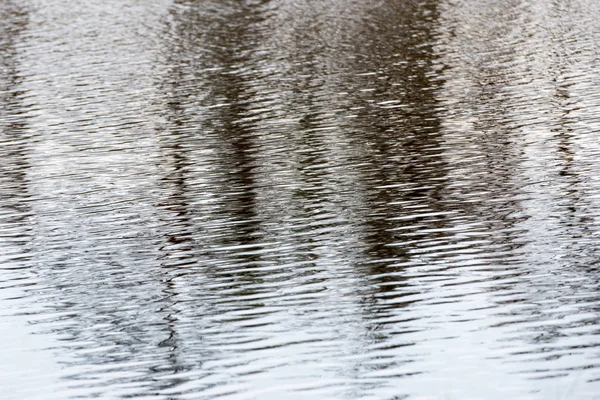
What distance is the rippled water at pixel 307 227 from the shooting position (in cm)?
1355

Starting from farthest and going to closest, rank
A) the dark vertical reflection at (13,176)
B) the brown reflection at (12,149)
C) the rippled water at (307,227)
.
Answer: the brown reflection at (12,149) → the dark vertical reflection at (13,176) → the rippled water at (307,227)

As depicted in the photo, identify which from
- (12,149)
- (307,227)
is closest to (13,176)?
(12,149)

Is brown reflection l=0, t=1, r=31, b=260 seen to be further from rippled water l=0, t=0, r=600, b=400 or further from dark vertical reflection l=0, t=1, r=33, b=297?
rippled water l=0, t=0, r=600, b=400

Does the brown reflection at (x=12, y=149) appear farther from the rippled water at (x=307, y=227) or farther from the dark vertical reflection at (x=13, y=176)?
the rippled water at (x=307, y=227)

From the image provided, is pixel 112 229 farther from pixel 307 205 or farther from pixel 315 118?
pixel 315 118

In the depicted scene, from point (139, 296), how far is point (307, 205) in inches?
207

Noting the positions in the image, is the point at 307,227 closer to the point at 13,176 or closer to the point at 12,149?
the point at 13,176

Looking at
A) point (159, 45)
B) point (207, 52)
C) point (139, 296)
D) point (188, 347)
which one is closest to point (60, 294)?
point (139, 296)

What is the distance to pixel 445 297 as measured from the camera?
15391 mm

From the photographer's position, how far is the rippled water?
13555 millimetres

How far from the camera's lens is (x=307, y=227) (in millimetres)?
19453

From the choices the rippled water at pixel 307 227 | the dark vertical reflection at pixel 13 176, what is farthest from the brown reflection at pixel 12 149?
the rippled water at pixel 307 227

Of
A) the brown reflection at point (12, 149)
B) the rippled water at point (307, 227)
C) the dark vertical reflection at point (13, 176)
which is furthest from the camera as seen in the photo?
the brown reflection at point (12, 149)

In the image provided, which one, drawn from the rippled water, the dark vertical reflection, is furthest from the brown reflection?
the rippled water
